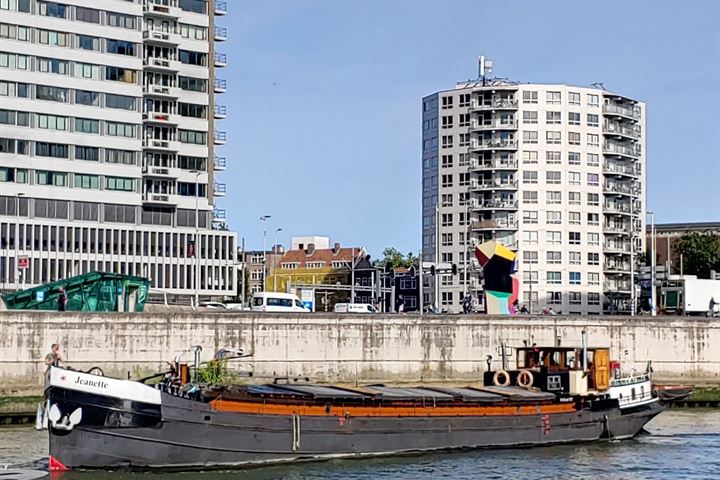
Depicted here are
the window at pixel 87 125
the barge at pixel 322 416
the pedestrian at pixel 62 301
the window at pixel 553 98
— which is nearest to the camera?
the barge at pixel 322 416

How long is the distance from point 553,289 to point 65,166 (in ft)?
190

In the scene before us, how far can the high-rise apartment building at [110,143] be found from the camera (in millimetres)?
111188

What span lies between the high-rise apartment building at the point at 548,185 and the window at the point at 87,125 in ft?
142

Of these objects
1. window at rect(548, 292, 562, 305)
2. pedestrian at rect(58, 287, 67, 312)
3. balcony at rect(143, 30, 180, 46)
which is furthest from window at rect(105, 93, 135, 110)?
window at rect(548, 292, 562, 305)

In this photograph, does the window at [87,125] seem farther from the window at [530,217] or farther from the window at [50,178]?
the window at [530,217]

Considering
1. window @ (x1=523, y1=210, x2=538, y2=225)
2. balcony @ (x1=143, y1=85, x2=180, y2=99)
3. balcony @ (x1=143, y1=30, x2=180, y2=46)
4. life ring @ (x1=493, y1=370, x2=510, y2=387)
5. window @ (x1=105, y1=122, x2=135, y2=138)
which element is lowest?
life ring @ (x1=493, y1=370, x2=510, y2=387)

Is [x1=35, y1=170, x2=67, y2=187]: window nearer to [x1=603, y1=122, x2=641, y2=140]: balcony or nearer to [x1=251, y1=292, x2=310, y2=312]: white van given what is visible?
[x1=251, y1=292, x2=310, y2=312]: white van

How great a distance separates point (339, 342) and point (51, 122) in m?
46.1

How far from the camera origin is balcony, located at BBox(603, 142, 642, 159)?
14925cm

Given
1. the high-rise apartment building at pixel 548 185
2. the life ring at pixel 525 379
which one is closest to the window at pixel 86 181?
the high-rise apartment building at pixel 548 185

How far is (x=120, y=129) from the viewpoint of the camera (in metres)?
117

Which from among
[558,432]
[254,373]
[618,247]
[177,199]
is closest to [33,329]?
[254,373]

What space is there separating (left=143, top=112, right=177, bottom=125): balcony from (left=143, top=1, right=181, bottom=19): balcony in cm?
889

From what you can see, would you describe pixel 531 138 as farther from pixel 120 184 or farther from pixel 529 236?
pixel 120 184
